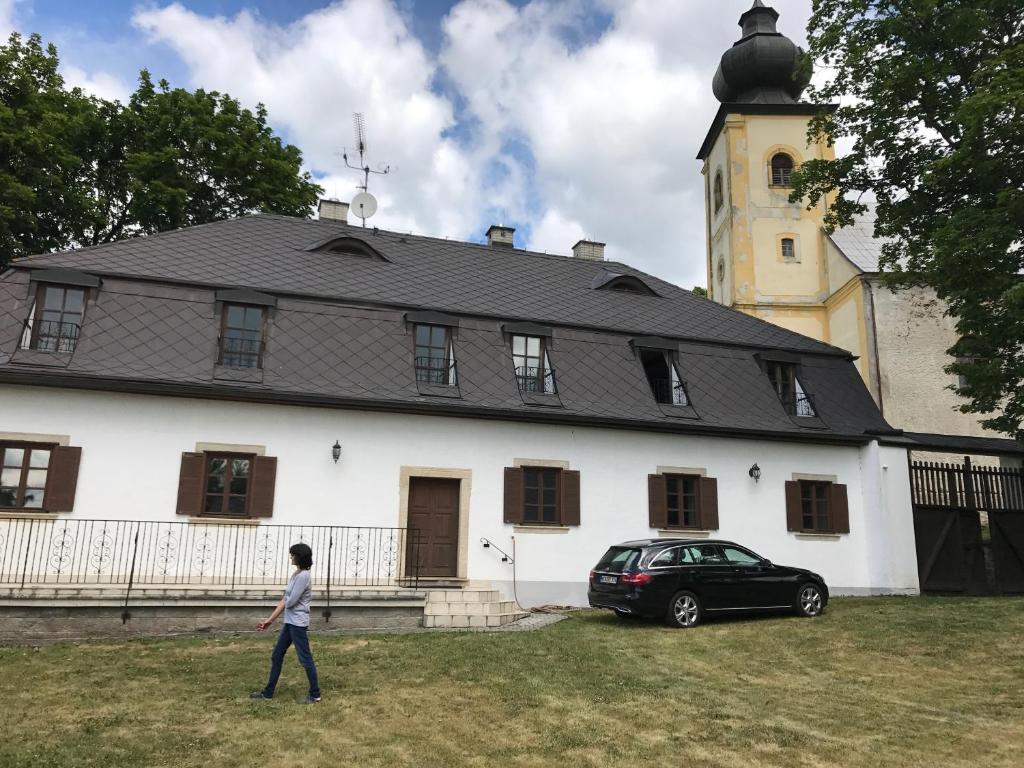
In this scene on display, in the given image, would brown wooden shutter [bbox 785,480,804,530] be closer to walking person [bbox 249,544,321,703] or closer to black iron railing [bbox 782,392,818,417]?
black iron railing [bbox 782,392,818,417]

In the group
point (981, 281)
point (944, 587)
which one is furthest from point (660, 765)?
point (944, 587)

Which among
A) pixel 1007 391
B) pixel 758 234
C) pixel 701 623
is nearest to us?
pixel 701 623

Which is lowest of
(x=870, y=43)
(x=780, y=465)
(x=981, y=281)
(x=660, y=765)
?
(x=660, y=765)

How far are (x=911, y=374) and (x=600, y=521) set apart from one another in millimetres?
14362

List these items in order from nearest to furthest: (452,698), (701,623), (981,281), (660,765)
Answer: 1. (660,765)
2. (452,698)
3. (701,623)
4. (981,281)

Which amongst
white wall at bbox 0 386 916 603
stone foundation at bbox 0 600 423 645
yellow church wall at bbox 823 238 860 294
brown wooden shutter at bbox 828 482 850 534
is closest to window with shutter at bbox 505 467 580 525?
white wall at bbox 0 386 916 603

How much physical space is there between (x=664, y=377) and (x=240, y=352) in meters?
9.32

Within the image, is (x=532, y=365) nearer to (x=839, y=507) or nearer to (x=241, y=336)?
(x=241, y=336)

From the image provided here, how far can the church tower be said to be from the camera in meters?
29.5

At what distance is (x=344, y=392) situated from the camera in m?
14.7

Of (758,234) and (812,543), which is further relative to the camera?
(758,234)

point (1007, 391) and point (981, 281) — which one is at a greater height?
point (981, 281)

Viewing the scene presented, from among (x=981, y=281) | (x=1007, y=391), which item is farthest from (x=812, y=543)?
(x=981, y=281)

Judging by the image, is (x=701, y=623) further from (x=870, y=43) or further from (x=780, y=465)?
(x=870, y=43)
